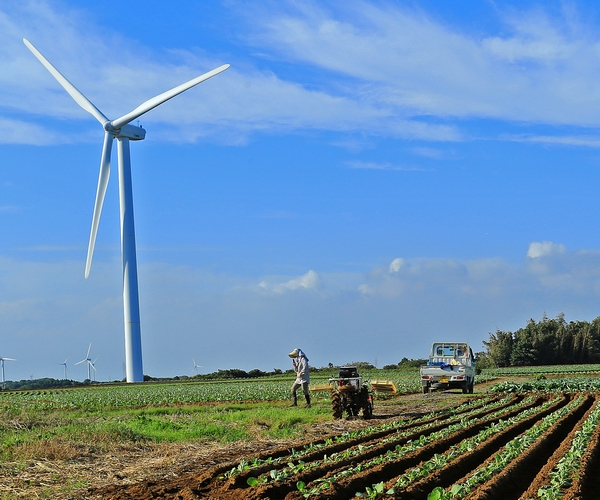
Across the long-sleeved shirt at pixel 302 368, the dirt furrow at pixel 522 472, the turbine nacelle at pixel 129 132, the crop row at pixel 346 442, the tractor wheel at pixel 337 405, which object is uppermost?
the turbine nacelle at pixel 129 132

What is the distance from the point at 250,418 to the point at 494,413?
6526 millimetres

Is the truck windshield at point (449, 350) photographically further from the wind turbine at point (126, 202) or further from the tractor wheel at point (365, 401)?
the wind turbine at point (126, 202)

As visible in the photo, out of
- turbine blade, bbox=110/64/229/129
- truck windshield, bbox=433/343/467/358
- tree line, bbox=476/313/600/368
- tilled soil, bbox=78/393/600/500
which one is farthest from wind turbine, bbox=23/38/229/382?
tree line, bbox=476/313/600/368

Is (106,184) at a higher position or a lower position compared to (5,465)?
higher

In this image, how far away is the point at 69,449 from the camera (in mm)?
13609

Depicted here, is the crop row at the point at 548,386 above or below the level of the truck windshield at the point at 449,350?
below

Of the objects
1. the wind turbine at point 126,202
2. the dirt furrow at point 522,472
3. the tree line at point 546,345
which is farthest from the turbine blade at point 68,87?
the tree line at point 546,345

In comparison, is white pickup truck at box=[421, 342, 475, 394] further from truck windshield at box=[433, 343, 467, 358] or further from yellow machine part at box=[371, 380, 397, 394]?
yellow machine part at box=[371, 380, 397, 394]

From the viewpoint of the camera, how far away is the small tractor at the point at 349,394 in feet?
64.2

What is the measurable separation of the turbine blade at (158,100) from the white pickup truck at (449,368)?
55.1ft

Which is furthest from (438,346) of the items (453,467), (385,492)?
(385,492)

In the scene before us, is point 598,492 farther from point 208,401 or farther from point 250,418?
point 208,401

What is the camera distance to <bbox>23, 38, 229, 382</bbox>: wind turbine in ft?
142

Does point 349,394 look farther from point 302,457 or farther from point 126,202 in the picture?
point 126,202
